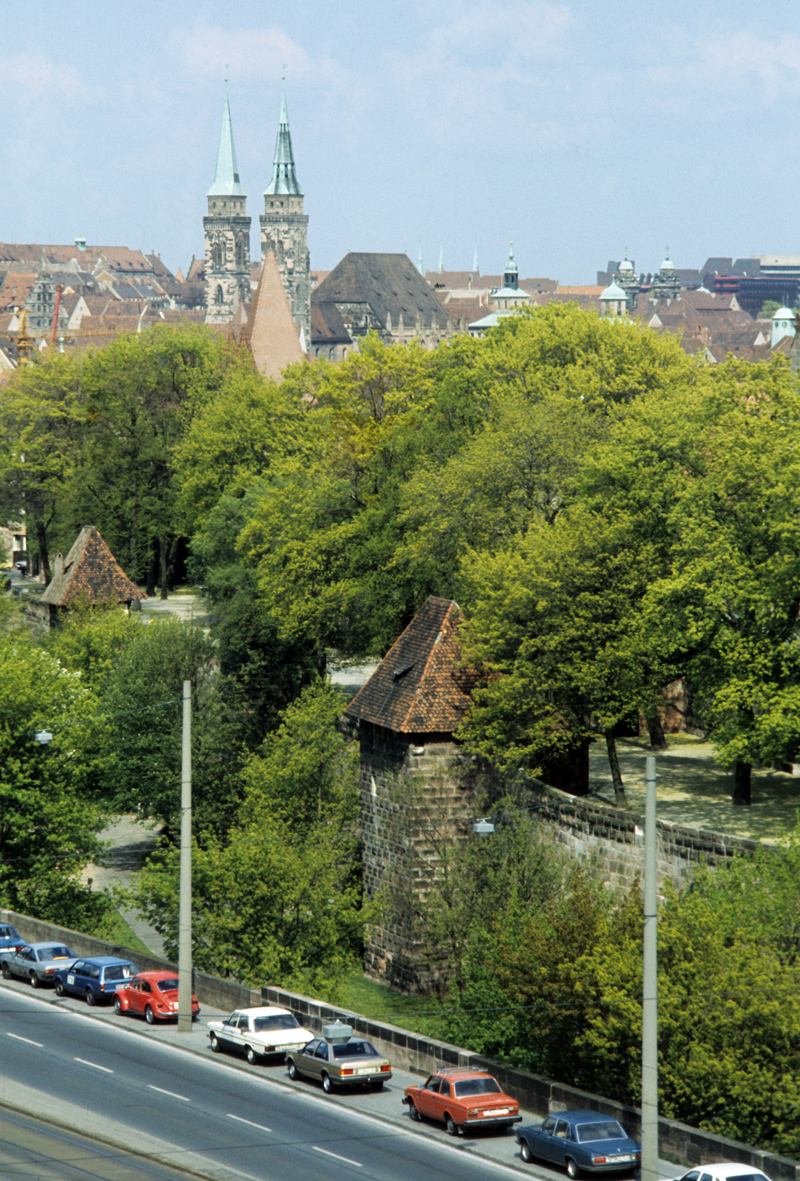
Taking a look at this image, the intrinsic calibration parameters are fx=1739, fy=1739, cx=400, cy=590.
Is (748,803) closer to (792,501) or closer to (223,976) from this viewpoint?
(792,501)

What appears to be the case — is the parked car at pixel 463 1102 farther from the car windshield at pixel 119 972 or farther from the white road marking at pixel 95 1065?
the car windshield at pixel 119 972

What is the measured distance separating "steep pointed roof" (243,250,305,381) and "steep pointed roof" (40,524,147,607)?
152 ft

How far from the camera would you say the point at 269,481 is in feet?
249

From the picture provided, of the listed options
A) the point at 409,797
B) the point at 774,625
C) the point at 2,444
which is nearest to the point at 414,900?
the point at 409,797

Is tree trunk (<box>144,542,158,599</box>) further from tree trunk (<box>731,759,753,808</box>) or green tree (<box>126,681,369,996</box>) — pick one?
tree trunk (<box>731,759,753,808</box>)

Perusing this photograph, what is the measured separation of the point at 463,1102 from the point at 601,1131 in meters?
2.67

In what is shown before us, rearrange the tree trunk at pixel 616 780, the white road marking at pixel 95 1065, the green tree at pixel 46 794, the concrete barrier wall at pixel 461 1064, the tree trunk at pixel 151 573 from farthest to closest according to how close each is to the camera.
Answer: the tree trunk at pixel 151 573
the green tree at pixel 46 794
the tree trunk at pixel 616 780
the white road marking at pixel 95 1065
the concrete barrier wall at pixel 461 1064

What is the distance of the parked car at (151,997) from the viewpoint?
35.3 meters

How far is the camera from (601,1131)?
2714 centimetres

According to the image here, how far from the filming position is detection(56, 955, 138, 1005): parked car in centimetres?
3709

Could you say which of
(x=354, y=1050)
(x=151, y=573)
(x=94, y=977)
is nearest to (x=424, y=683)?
(x=94, y=977)

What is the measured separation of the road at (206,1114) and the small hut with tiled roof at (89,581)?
127ft

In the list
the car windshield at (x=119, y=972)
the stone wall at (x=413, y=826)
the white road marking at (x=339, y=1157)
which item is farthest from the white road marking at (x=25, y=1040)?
the stone wall at (x=413, y=826)

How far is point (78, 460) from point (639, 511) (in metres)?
48.9
